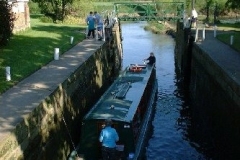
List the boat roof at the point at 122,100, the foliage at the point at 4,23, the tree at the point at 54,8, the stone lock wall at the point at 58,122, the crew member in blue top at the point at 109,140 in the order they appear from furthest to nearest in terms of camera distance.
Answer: the tree at the point at 54,8, the foliage at the point at 4,23, the boat roof at the point at 122,100, the crew member in blue top at the point at 109,140, the stone lock wall at the point at 58,122

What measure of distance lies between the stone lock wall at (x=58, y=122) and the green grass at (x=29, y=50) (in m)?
2.16

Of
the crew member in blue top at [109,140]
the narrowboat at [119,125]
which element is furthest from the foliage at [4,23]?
the crew member in blue top at [109,140]

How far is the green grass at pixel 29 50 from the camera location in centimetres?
1769

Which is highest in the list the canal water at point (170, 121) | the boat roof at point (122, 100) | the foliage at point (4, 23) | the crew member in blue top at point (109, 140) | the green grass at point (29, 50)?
the foliage at point (4, 23)

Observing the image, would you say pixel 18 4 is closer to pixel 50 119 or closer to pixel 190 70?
pixel 190 70

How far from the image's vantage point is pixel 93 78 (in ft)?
72.7

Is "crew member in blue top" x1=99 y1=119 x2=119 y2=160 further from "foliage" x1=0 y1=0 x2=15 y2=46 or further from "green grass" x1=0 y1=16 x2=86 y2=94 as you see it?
"foliage" x1=0 y1=0 x2=15 y2=46

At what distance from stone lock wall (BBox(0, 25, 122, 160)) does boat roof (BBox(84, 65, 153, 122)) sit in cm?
131

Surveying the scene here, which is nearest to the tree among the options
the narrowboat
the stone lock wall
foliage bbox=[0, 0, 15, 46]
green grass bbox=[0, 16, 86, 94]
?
green grass bbox=[0, 16, 86, 94]

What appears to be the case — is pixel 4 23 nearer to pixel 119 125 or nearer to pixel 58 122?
pixel 58 122

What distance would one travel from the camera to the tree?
4140 centimetres

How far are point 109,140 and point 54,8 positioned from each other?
31.7 meters

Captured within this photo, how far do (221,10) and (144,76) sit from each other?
36.7 m

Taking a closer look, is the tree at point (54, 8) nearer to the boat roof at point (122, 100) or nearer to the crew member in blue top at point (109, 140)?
the boat roof at point (122, 100)
